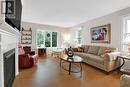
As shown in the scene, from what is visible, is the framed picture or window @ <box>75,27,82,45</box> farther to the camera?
window @ <box>75,27,82,45</box>

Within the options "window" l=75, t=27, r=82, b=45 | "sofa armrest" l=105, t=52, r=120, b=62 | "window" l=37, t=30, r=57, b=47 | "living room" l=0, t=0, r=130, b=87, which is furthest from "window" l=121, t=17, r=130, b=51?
"window" l=37, t=30, r=57, b=47

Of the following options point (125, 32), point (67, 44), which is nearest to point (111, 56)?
point (125, 32)

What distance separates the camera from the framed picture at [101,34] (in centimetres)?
487

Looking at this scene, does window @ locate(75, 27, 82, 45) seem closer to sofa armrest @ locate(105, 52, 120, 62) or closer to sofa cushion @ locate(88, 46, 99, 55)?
sofa cushion @ locate(88, 46, 99, 55)

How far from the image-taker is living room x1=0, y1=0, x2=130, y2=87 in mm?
2650

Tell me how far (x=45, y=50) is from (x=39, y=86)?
17.8ft

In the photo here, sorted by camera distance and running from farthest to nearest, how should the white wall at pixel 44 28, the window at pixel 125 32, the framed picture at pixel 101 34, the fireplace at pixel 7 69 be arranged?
1. the white wall at pixel 44 28
2. the framed picture at pixel 101 34
3. the window at pixel 125 32
4. the fireplace at pixel 7 69

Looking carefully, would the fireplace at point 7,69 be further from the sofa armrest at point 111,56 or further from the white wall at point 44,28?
the white wall at point 44,28

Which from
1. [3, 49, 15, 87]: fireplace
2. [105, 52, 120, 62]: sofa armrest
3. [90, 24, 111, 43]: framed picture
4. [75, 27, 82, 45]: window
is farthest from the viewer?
[75, 27, 82, 45]: window

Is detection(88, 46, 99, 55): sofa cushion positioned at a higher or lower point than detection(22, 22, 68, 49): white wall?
lower

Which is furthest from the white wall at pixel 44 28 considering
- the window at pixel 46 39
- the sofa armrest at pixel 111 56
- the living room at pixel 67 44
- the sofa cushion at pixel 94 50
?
the sofa armrest at pixel 111 56

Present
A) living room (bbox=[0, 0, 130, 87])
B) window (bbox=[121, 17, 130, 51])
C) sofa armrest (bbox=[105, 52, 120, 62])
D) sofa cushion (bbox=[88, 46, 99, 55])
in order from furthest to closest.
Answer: sofa cushion (bbox=[88, 46, 99, 55])
window (bbox=[121, 17, 130, 51])
sofa armrest (bbox=[105, 52, 120, 62])
living room (bbox=[0, 0, 130, 87])

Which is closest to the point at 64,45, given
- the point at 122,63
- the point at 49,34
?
the point at 49,34

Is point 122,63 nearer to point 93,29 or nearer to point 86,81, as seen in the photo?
point 86,81
